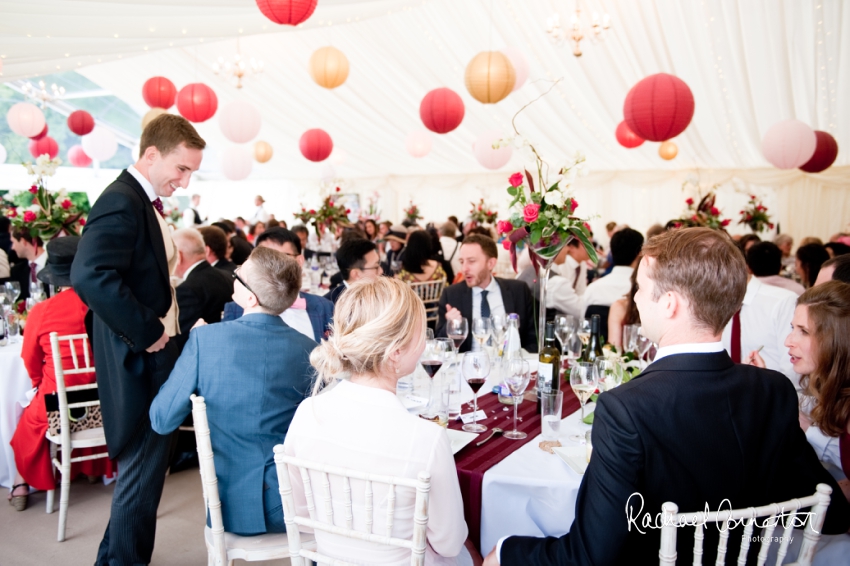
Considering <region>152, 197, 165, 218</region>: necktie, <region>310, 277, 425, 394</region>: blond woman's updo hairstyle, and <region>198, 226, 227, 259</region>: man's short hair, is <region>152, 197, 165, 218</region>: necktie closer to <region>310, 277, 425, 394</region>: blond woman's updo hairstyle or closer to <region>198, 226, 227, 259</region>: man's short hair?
<region>310, 277, 425, 394</region>: blond woman's updo hairstyle

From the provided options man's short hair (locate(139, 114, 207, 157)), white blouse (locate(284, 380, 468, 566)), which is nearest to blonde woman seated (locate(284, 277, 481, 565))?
white blouse (locate(284, 380, 468, 566))

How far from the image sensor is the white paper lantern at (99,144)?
12258mm

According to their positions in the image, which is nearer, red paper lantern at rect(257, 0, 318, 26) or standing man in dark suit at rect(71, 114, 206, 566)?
standing man in dark suit at rect(71, 114, 206, 566)

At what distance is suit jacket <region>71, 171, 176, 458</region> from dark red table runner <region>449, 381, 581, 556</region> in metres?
1.22

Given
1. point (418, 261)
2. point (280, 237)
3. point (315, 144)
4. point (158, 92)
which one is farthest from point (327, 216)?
point (280, 237)

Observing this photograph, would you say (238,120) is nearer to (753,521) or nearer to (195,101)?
(195,101)

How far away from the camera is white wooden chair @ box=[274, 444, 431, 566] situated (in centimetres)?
131

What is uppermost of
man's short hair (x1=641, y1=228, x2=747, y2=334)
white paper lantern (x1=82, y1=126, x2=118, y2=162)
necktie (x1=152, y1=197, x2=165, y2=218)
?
white paper lantern (x1=82, y1=126, x2=118, y2=162)

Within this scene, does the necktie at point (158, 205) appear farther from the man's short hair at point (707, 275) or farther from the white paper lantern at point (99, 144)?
the white paper lantern at point (99, 144)

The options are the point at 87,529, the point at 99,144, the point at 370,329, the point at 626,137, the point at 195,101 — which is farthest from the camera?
the point at 99,144

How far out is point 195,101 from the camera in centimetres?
761

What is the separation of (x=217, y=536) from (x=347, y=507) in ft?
2.45

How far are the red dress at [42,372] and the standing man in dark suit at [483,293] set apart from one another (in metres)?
2.00

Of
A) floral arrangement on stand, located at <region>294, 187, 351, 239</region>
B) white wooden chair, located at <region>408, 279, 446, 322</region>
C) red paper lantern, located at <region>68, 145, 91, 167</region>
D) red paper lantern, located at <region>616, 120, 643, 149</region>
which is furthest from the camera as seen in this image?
red paper lantern, located at <region>68, 145, 91, 167</region>
